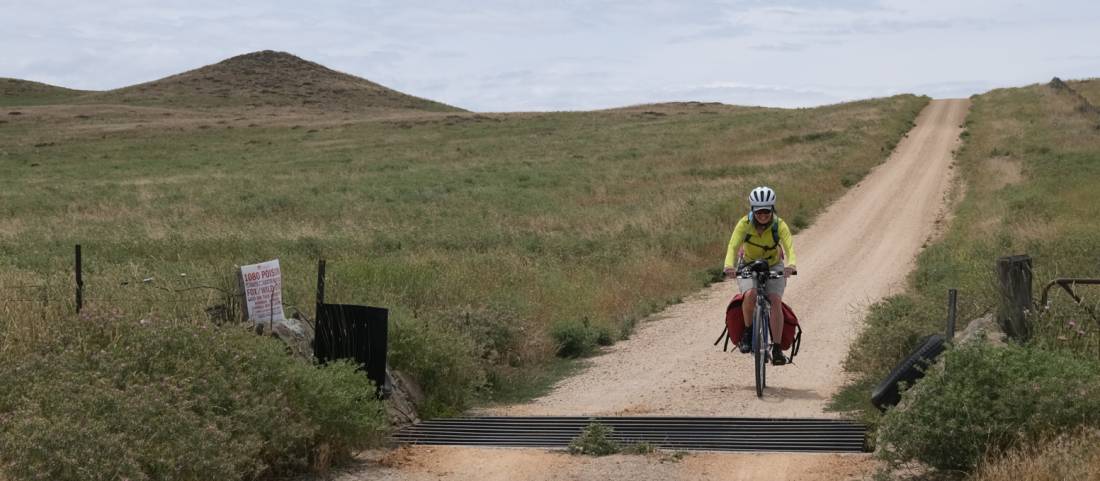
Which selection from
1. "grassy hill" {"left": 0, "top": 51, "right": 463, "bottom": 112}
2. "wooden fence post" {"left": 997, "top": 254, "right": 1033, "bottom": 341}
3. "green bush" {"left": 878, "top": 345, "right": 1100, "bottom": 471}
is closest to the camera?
"green bush" {"left": 878, "top": 345, "right": 1100, "bottom": 471}

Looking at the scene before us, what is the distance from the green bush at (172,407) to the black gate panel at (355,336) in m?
0.60

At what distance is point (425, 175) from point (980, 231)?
81.3 ft

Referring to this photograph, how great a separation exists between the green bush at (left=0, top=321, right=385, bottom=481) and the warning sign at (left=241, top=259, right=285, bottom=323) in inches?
35.4

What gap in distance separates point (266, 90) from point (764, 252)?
361 feet

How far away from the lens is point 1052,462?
637cm

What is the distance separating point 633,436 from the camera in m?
9.29

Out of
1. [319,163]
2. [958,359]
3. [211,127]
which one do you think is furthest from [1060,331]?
[211,127]

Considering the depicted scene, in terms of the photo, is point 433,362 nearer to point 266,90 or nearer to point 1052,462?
point 1052,462

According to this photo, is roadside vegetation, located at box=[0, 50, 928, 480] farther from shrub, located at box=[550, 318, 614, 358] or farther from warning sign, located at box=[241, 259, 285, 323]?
warning sign, located at box=[241, 259, 285, 323]

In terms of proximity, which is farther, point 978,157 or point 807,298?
point 978,157

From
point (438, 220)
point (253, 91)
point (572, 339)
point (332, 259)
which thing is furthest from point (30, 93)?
point (572, 339)

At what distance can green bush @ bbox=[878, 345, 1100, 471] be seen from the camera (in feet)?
22.5

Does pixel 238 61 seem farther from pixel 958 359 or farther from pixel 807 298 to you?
pixel 958 359

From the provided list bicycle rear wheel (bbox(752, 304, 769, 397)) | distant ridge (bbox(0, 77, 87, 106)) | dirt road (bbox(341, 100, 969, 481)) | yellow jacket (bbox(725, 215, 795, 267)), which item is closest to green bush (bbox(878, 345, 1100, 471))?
dirt road (bbox(341, 100, 969, 481))
